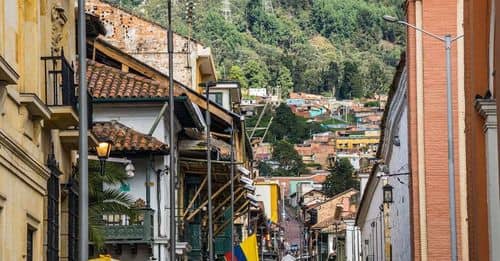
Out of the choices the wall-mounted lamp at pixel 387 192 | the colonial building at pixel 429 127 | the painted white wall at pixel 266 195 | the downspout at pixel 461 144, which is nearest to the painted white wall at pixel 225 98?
the wall-mounted lamp at pixel 387 192

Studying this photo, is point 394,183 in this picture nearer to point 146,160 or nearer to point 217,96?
point 217,96

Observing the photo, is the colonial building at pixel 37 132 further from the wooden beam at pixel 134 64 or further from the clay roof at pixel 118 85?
the wooden beam at pixel 134 64

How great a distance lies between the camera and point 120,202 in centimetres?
3603

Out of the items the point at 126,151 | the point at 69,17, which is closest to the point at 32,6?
the point at 69,17

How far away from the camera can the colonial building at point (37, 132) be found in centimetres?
2273

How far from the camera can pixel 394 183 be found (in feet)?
252

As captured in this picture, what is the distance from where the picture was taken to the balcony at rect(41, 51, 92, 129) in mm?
26734

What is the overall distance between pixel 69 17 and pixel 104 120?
19243 millimetres

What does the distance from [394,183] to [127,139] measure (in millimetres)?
30886

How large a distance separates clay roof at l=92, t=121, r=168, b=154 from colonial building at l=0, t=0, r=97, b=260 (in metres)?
15.8

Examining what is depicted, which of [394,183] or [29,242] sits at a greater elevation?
[394,183]

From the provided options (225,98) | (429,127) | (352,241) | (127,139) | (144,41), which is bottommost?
(352,241)

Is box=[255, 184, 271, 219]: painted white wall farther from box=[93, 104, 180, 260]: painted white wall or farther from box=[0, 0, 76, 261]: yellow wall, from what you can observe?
box=[0, 0, 76, 261]: yellow wall

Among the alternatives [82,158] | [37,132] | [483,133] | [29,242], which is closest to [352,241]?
[483,133]
